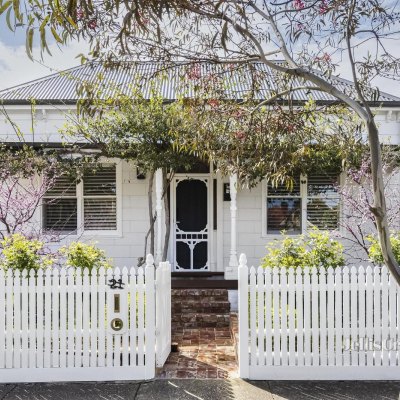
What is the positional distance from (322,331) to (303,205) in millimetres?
5375

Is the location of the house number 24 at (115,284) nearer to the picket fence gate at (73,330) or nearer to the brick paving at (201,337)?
the picket fence gate at (73,330)

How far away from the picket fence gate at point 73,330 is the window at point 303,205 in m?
5.66

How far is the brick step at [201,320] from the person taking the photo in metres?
7.64

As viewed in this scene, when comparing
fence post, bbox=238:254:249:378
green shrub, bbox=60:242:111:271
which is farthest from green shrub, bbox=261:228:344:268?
green shrub, bbox=60:242:111:271

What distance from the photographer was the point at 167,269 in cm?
581

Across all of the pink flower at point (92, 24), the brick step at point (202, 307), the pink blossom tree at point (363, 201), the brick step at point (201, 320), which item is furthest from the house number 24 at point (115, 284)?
the pink blossom tree at point (363, 201)

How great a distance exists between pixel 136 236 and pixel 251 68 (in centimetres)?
599

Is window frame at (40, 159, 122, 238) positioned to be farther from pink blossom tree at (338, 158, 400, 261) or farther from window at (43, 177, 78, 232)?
pink blossom tree at (338, 158, 400, 261)

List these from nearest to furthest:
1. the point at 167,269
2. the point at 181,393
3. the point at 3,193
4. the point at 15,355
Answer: the point at 181,393 → the point at 15,355 → the point at 167,269 → the point at 3,193

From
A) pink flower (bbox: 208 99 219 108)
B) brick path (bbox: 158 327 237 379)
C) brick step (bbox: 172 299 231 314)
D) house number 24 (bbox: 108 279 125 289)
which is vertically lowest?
brick path (bbox: 158 327 237 379)

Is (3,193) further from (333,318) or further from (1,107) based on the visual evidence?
(333,318)

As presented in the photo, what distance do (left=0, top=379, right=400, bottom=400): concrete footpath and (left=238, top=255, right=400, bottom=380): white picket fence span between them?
6.0 inches

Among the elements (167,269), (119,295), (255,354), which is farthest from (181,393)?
(167,269)

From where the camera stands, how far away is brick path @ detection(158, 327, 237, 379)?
17.0 ft
